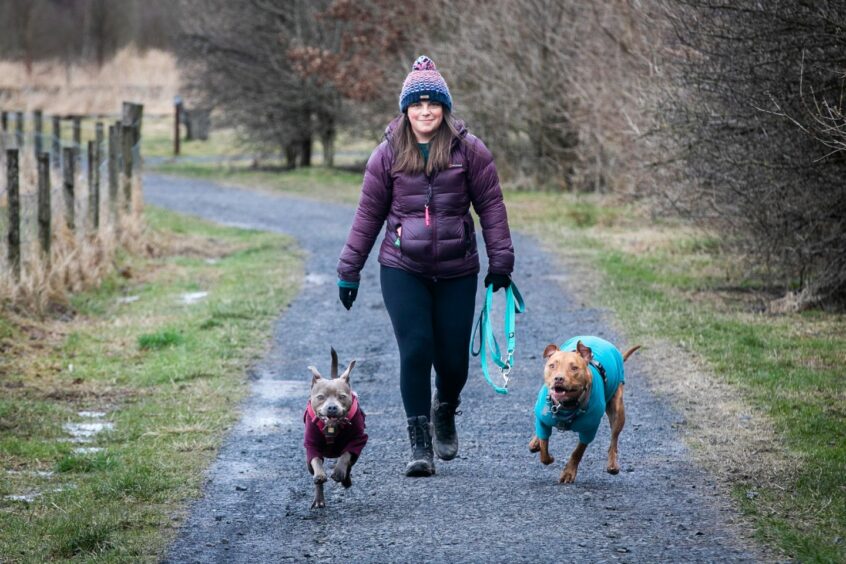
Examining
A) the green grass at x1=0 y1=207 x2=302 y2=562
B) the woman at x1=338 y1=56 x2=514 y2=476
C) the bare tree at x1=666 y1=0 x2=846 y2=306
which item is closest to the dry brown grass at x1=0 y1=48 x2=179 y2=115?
the green grass at x1=0 y1=207 x2=302 y2=562

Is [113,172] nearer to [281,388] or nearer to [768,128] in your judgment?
[281,388]

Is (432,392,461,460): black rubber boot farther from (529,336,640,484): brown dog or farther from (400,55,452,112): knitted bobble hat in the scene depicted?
(400,55,452,112): knitted bobble hat

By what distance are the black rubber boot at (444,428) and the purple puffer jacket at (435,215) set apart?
0.80 m

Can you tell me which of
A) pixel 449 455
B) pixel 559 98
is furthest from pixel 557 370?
pixel 559 98

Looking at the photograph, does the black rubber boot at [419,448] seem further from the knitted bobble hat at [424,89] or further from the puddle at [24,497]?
the puddle at [24,497]

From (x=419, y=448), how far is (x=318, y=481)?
82 centimetres

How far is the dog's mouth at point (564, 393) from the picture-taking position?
20.2ft

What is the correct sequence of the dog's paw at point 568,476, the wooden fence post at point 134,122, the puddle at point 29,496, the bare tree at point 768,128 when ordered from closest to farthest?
1. the puddle at point 29,496
2. the dog's paw at point 568,476
3. the bare tree at point 768,128
4. the wooden fence post at point 134,122

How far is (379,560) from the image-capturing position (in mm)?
5465

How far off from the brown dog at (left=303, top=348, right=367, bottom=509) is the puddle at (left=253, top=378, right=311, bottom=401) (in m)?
2.73

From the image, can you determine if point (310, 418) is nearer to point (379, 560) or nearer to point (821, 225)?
point (379, 560)

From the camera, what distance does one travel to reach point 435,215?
650cm

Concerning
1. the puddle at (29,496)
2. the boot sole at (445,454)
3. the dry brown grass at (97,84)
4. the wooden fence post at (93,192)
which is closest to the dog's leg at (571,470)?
the boot sole at (445,454)

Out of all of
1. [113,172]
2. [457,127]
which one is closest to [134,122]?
[113,172]
